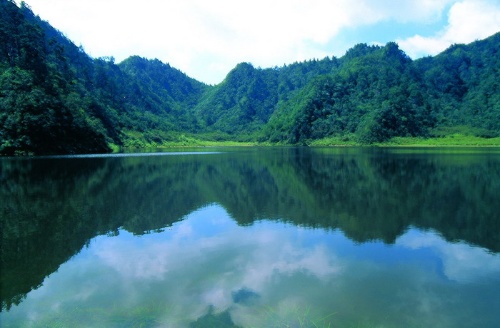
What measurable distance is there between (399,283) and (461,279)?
1.75m

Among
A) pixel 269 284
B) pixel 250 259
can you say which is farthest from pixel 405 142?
pixel 269 284

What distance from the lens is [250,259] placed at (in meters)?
11.2

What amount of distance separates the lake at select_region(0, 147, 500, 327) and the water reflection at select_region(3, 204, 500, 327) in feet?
0.13

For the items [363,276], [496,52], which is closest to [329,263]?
[363,276]

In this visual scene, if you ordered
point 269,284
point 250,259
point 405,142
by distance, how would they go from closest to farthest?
point 269,284 → point 250,259 → point 405,142

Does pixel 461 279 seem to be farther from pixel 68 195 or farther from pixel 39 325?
pixel 68 195

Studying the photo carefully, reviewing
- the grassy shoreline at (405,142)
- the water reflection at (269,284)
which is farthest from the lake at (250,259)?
the grassy shoreline at (405,142)

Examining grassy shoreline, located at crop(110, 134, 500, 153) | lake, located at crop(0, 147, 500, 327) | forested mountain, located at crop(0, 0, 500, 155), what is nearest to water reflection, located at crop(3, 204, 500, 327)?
lake, located at crop(0, 147, 500, 327)

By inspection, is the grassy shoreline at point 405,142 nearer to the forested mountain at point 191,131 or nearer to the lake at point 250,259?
the forested mountain at point 191,131

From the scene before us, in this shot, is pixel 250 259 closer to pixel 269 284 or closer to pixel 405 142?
pixel 269 284

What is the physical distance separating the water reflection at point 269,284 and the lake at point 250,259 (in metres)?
0.04

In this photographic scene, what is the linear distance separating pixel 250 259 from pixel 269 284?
79.2 inches

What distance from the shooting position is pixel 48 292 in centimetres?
884

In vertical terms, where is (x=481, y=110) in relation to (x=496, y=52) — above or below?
below
